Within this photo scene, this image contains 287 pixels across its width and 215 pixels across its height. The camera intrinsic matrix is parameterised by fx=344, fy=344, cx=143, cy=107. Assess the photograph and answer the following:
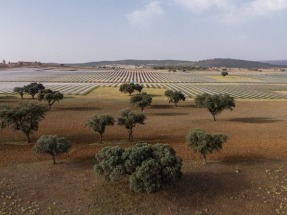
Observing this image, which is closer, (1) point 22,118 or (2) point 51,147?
(2) point 51,147

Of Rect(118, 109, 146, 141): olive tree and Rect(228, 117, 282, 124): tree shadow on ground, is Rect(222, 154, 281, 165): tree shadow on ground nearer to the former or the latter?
Rect(118, 109, 146, 141): olive tree

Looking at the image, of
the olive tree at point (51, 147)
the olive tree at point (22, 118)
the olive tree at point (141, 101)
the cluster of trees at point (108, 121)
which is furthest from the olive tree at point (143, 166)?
the olive tree at point (141, 101)

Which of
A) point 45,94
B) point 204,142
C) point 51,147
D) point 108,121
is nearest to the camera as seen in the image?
point 204,142

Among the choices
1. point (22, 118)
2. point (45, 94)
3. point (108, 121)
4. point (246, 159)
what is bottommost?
point (246, 159)

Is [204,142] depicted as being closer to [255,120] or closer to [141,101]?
[255,120]

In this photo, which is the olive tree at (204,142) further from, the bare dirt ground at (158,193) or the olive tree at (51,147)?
the olive tree at (51,147)

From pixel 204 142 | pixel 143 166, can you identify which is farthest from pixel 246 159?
pixel 143 166

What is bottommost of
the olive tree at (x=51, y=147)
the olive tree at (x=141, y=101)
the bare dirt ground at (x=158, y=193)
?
the bare dirt ground at (x=158, y=193)

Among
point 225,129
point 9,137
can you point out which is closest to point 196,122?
point 225,129
